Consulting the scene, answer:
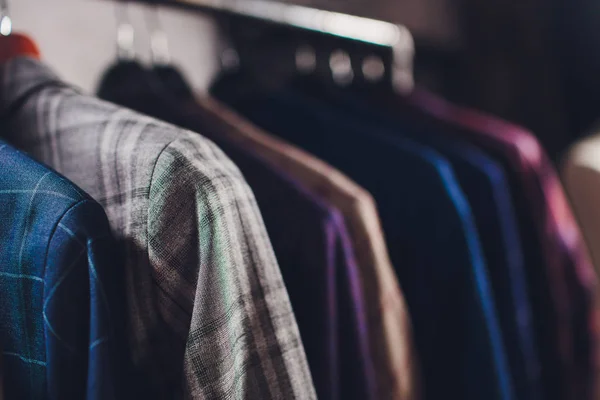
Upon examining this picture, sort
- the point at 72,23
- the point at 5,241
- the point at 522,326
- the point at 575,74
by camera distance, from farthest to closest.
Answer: the point at 575,74 → the point at 72,23 → the point at 522,326 → the point at 5,241

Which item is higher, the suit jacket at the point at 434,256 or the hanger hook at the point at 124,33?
the hanger hook at the point at 124,33

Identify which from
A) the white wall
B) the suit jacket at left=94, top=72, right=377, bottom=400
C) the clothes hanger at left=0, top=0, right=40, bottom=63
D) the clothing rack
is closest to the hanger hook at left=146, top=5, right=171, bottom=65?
the white wall

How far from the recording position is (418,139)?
2.30 feet

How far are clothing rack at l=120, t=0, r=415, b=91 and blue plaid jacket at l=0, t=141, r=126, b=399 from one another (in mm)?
319

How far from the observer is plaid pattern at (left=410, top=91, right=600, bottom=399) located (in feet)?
2.21

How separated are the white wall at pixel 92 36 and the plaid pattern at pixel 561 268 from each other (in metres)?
0.41

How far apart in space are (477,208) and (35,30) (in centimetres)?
56

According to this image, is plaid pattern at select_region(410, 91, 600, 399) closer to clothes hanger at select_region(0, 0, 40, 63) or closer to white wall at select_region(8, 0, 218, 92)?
white wall at select_region(8, 0, 218, 92)

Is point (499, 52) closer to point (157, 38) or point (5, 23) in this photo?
point (157, 38)

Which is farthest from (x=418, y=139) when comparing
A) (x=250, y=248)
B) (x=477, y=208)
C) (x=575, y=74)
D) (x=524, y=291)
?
(x=575, y=74)

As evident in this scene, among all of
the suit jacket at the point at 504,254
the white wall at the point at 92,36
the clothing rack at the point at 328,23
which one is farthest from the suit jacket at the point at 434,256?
the white wall at the point at 92,36

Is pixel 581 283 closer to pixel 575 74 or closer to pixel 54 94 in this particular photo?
pixel 575 74

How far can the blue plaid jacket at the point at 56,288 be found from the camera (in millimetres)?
330

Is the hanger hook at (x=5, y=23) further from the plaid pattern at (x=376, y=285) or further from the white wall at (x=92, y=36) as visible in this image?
the plaid pattern at (x=376, y=285)
